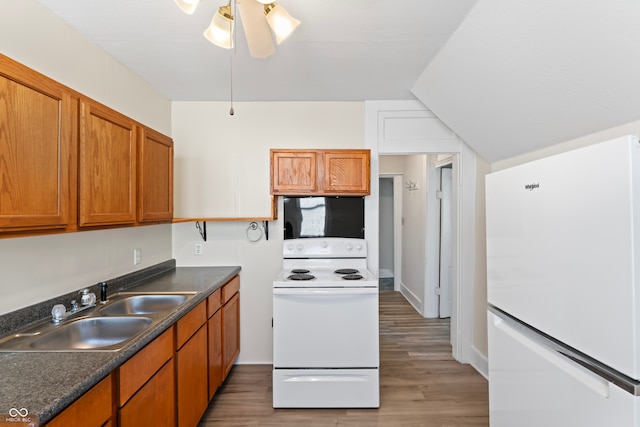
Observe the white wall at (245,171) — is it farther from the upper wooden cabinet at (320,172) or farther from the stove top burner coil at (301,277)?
the stove top burner coil at (301,277)

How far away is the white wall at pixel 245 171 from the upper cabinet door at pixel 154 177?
63cm

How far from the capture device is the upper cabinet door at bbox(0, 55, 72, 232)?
3.73 ft

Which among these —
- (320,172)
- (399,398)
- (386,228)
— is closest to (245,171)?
(320,172)

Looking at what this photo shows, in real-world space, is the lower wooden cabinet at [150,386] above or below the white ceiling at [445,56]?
below

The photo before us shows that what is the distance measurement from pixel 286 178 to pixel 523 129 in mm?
1712

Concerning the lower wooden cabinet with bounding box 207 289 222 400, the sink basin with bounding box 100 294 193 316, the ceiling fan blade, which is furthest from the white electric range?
the ceiling fan blade

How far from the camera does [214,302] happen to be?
2.37m

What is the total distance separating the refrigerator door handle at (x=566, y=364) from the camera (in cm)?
97

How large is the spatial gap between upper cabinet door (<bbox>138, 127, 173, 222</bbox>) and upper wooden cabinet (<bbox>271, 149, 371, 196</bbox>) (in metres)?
0.80

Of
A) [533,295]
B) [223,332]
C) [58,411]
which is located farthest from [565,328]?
[223,332]

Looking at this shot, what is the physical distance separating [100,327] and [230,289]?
3.70ft

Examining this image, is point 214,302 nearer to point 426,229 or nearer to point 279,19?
point 279,19

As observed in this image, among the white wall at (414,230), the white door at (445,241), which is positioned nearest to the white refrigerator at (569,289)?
the white door at (445,241)

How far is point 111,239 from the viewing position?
2.17m
